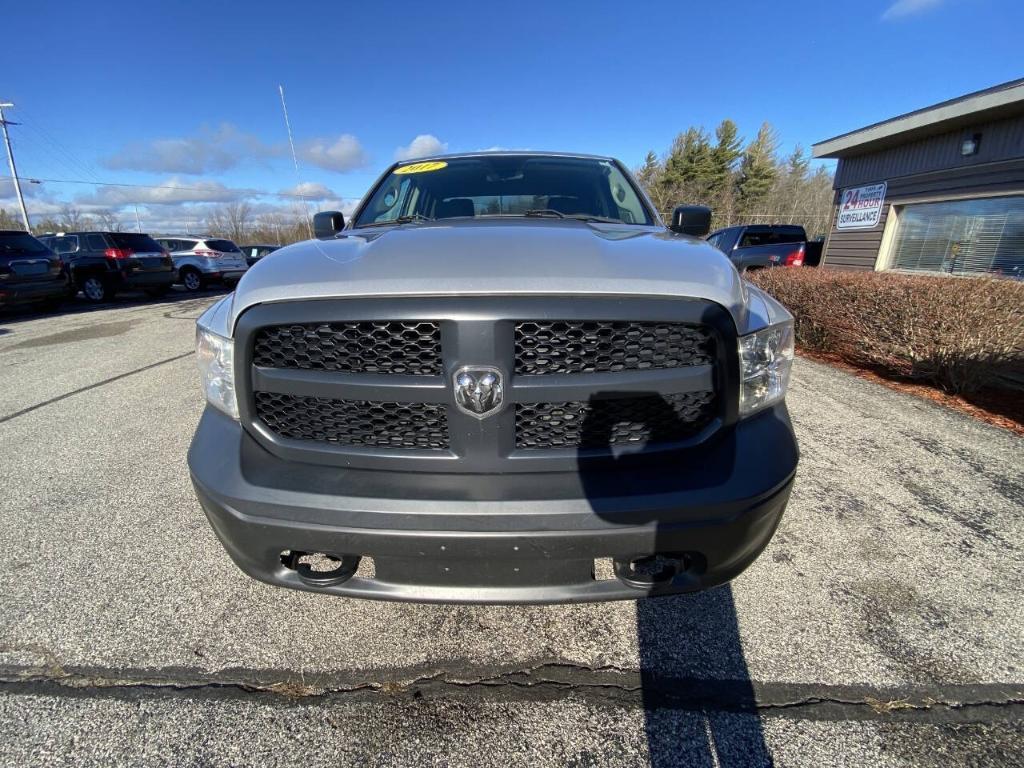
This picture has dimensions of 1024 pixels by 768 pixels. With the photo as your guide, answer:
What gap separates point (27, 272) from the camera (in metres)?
9.49

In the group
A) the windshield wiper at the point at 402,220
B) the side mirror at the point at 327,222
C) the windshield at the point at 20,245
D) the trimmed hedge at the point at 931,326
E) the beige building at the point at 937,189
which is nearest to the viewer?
the windshield wiper at the point at 402,220

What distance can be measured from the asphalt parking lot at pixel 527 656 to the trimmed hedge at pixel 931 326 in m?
2.45

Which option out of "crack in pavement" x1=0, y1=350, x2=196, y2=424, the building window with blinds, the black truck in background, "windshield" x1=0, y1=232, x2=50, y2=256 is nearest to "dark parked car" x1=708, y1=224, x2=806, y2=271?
the black truck in background

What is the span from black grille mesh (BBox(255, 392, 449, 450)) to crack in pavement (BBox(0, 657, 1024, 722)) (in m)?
0.85

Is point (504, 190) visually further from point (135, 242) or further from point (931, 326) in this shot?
point (135, 242)

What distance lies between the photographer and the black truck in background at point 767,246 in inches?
449

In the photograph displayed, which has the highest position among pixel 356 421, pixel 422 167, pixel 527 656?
pixel 422 167

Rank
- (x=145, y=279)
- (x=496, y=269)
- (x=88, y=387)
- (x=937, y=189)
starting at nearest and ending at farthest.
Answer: (x=496, y=269), (x=88, y=387), (x=937, y=189), (x=145, y=279)

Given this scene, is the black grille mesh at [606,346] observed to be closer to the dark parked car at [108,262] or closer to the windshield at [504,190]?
the windshield at [504,190]

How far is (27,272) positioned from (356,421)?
12.4 m

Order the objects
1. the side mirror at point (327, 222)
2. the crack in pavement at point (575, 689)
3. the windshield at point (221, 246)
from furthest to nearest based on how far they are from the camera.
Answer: the windshield at point (221, 246), the side mirror at point (327, 222), the crack in pavement at point (575, 689)

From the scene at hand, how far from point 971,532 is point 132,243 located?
55.6 feet

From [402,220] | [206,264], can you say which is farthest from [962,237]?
[206,264]

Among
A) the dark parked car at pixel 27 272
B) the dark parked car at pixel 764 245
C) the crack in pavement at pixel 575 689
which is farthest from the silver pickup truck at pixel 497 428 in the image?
the dark parked car at pixel 27 272
